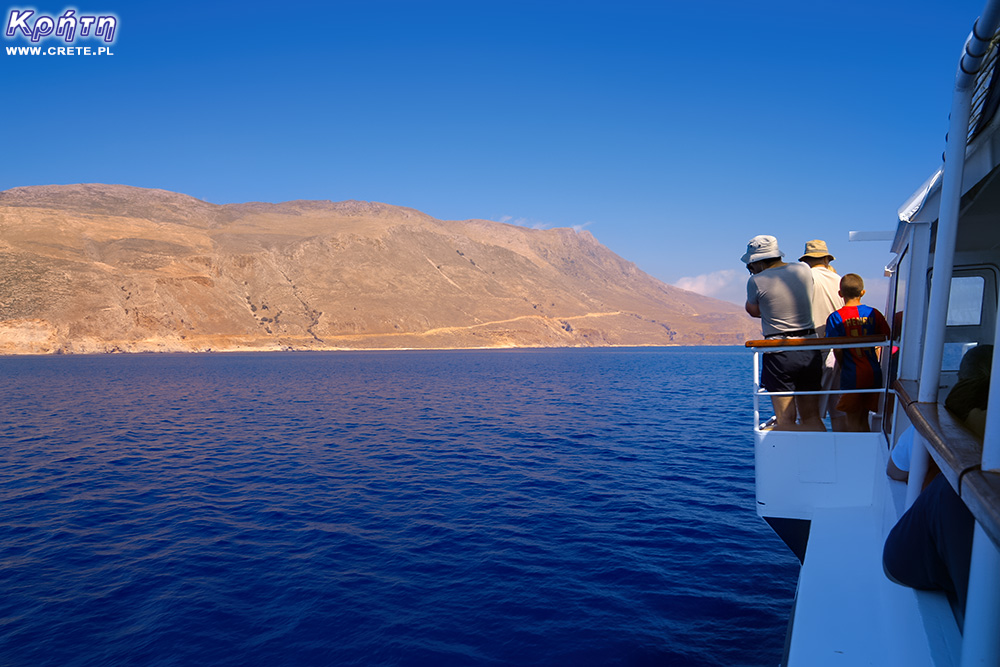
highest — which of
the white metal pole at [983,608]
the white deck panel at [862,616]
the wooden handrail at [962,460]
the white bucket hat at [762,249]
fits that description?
the white bucket hat at [762,249]

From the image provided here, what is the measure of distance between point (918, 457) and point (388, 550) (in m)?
8.29

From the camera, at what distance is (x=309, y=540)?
416 inches

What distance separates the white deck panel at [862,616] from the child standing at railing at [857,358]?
1695 millimetres

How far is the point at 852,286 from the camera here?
21.4ft

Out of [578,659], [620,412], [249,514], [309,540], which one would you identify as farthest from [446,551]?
[620,412]

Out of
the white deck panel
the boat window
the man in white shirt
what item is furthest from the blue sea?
the boat window

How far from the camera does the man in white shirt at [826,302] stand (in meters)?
6.46

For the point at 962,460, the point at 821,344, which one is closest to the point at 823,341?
the point at 821,344

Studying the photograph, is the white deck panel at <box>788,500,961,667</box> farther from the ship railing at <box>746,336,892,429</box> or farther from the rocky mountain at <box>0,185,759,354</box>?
the rocky mountain at <box>0,185,759,354</box>

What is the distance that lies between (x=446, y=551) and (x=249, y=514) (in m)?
4.43

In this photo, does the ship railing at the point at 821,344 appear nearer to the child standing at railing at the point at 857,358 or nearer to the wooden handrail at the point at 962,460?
the child standing at railing at the point at 857,358

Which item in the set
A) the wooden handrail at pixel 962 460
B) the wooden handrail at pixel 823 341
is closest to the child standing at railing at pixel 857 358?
the wooden handrail at pixel 823 341

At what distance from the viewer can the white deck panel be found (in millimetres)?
3037

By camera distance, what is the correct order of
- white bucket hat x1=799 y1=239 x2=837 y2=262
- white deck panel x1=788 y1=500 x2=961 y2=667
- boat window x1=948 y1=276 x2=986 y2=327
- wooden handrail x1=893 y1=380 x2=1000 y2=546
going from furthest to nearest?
white bucket hat x1=799 y1=239 x2=837 y2=262 < boat window x1=948 y1=276 x2=986 y2=327 < white deck panel x1=788 y1=500 x2=961 y2=667 < wooden handrail x1=893 y1=380 x2=1000 y2=546
